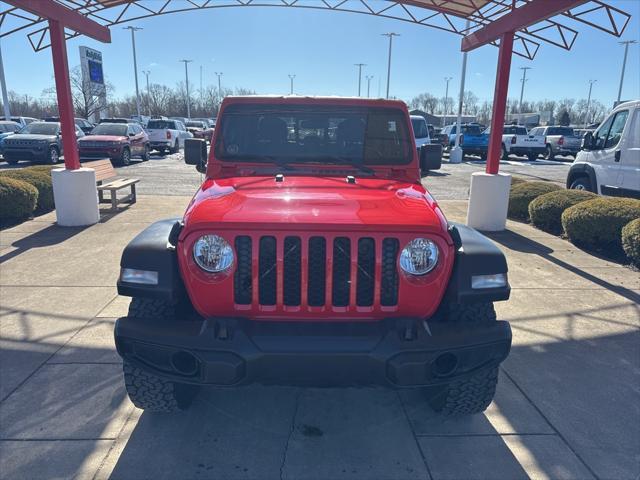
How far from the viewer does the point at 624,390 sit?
137 inches

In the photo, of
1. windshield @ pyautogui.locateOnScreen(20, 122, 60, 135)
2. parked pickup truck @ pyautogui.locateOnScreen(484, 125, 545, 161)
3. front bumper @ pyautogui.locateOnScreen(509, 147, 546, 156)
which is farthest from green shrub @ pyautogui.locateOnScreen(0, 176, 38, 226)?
front bumper @ pyautogui.locateOnScreen(509, 147, 546, 156)

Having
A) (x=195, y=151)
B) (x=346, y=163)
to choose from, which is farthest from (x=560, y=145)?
(x=195, y=151)

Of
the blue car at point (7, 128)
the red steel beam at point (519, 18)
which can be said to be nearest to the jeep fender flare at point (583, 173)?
the red steel beam at point (519, 18)

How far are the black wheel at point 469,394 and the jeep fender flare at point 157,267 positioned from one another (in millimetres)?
1700

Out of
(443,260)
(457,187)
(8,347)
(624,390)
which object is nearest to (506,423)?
(624,390)

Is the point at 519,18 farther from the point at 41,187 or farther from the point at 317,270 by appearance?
the point at 41,187

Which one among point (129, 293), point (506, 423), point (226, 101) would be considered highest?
point (226, 101)

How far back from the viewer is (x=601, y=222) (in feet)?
22.7

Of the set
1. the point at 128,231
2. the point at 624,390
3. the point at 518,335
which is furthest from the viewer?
the point at 128,231

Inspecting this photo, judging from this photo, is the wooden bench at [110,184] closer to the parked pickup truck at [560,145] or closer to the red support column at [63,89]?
the red support column at [63,89]

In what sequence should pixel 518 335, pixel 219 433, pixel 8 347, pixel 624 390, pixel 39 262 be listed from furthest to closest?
pixel 39 262 → pixel 518 335 → pixel 8 347 → pixel 624 390 → pixel 219 433

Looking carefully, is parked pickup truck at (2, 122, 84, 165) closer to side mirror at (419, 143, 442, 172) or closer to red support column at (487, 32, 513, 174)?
red support column at (487, 32, 513, 174)

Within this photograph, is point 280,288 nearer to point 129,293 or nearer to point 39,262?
point 129,293

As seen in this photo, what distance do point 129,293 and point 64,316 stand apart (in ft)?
7.49
